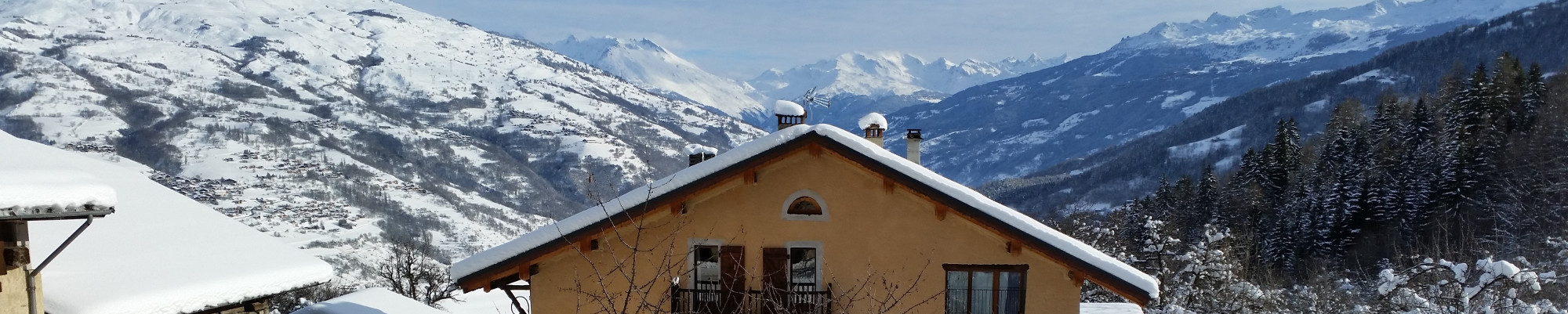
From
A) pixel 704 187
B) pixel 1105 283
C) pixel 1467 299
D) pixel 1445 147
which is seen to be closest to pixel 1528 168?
pixel 1445 147

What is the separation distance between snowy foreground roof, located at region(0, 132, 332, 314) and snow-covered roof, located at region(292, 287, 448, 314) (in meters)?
3.88

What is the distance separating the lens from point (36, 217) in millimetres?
6898

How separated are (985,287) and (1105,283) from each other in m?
1.59

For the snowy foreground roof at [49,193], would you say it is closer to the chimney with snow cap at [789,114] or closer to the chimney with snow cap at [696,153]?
the chimney with snow cap at [789,114]

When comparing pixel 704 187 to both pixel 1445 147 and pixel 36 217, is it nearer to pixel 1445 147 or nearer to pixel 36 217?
pixel 36 217

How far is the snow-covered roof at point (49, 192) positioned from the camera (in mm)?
6840

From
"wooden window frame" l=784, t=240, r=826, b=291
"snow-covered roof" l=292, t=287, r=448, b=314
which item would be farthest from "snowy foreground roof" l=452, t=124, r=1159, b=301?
"snow-covered roof" l=292, t=287, r=448, b=314

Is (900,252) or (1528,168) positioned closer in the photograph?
(900,252)

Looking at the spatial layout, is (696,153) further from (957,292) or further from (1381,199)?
(1381,199)

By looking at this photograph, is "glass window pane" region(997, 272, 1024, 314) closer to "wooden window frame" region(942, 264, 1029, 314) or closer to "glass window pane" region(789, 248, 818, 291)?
"wooden window frame" region(942, 264, 1029, 314)

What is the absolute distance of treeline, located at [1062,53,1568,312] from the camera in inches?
1578

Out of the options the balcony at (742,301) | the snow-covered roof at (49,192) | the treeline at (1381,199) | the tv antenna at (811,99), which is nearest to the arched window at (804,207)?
Result: the balcony at (742,301)

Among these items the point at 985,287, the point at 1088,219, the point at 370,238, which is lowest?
the point at 370,238

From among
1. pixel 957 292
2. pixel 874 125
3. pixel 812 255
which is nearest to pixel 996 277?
pixel 957 292
